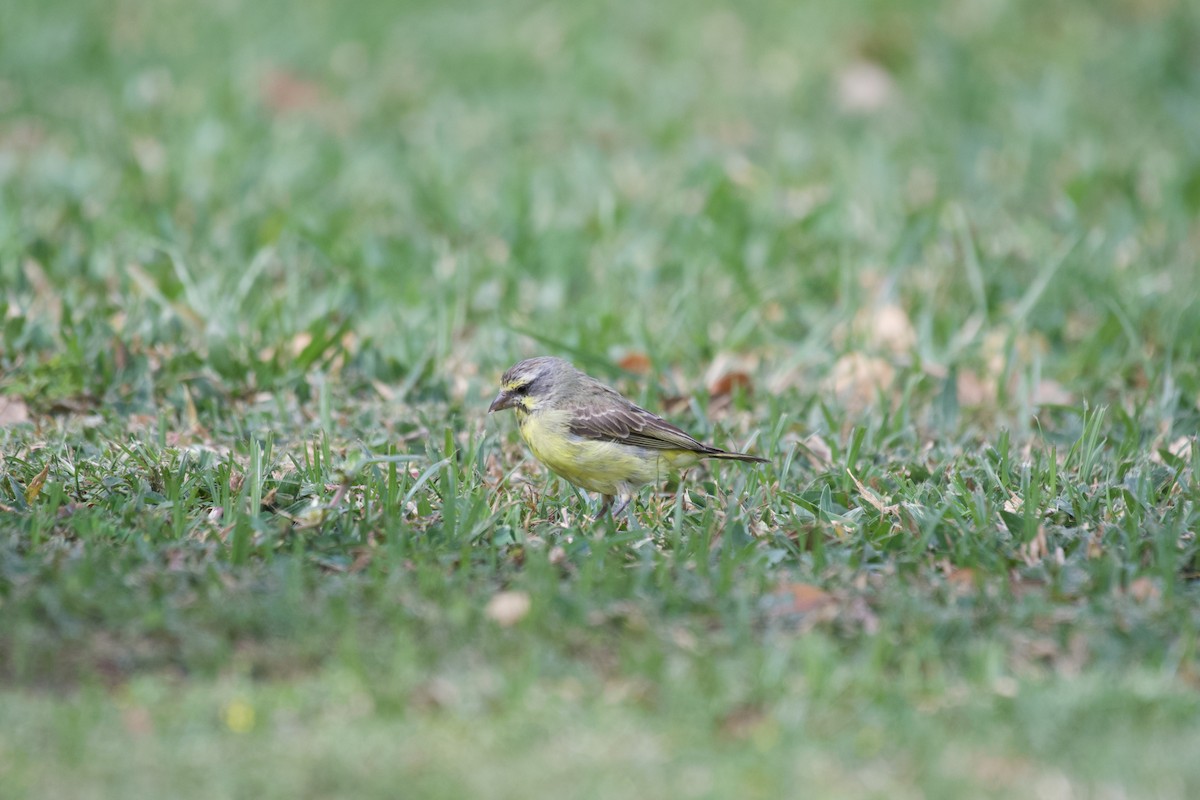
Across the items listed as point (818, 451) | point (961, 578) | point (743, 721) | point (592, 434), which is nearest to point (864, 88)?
point (818, 451)

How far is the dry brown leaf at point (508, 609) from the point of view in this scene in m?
4.05

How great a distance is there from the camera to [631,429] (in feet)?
17.8

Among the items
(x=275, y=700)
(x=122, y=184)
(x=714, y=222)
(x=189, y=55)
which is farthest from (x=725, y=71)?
(x=275, y=700)

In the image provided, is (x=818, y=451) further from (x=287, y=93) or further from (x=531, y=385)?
(x=287, y=93)

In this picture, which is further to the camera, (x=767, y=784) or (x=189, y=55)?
(x=189, y=55)

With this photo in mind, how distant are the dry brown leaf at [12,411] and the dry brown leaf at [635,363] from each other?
247cm

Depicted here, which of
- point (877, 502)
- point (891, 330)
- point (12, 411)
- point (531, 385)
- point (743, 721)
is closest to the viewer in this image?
point (743, 721)

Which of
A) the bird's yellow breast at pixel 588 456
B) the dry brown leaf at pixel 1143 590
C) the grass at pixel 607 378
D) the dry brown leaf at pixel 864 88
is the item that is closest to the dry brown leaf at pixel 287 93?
the grass at pixel 607 378

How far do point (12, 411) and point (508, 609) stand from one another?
2.71 meters

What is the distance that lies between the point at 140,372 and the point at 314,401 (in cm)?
74

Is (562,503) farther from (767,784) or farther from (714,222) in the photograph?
(714,222)

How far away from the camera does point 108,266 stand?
23.4 ft

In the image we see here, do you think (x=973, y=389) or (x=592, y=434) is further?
(x=973, y=389)

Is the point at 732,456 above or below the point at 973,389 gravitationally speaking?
above
